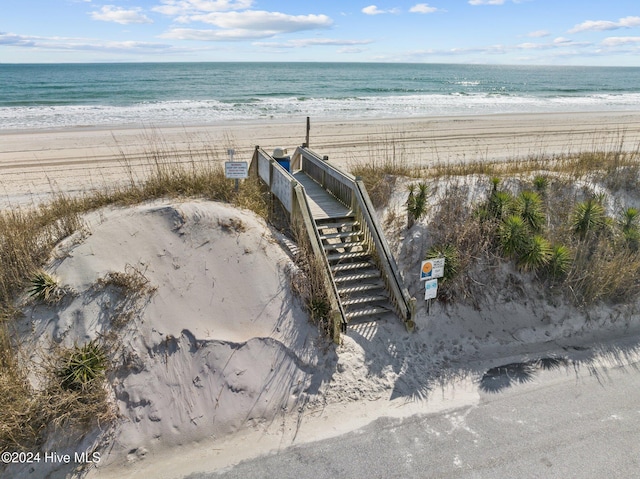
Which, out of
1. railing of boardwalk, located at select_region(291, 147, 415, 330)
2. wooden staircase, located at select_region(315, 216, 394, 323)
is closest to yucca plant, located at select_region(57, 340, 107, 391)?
wooden staircase, located at select_region(315, 216, 394, 323)

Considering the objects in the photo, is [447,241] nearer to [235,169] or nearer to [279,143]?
[235,169]

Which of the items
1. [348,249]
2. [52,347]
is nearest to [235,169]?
[348,249]

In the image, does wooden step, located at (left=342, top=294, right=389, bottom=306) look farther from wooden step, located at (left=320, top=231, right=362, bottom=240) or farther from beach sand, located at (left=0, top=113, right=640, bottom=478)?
wooden step, located at (left=320, top=231, right=362, bottom=240)

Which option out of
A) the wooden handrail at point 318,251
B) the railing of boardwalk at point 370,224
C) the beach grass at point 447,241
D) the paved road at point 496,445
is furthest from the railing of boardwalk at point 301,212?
the paved road at point 496,445

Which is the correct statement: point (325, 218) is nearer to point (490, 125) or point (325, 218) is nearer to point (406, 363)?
point (406, 363)

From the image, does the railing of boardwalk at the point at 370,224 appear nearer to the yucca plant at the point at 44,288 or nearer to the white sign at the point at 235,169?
the white sign at the point at 235,169

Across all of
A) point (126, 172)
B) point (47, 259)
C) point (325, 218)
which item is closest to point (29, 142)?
point (126, 172)
